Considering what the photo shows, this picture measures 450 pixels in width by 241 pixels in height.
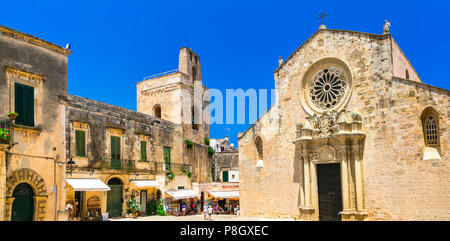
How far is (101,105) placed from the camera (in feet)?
74.3

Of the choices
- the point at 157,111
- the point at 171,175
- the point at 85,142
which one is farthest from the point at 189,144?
the point at 85,142

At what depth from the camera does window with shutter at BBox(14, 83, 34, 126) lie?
538 inches

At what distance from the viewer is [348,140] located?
60.1 feet

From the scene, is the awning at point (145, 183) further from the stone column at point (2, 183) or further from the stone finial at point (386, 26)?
the stone finial at point (386, 26)

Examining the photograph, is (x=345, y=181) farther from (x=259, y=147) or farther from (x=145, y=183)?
(x=145, y=183)

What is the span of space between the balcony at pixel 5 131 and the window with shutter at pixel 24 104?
51 centimetres

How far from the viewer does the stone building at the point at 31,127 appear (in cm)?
1312

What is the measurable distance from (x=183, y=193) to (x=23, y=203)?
1483 cm

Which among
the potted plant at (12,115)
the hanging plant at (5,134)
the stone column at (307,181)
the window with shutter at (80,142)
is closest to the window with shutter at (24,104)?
the potted plant at (12,115)

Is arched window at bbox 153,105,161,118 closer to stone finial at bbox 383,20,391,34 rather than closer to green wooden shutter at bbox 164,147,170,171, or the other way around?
green wooden shutter at bbox 164,147,170,171

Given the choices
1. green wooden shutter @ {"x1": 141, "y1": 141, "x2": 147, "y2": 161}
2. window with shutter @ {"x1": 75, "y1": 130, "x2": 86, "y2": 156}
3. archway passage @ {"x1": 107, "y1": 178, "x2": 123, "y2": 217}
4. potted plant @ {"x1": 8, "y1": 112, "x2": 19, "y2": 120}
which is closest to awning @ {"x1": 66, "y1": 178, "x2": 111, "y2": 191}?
archway passage @ {"x1": 107, "y1": 178, "x2": 123, "y2": 217}

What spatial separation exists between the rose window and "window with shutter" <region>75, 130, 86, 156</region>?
12826 millimetres

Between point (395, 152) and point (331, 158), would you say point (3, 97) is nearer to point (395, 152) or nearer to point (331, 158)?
point (331, 158)

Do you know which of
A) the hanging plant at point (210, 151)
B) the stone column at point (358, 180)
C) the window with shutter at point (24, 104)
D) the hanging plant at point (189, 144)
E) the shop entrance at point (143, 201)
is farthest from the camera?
the hanging plant at point (210, 151)
